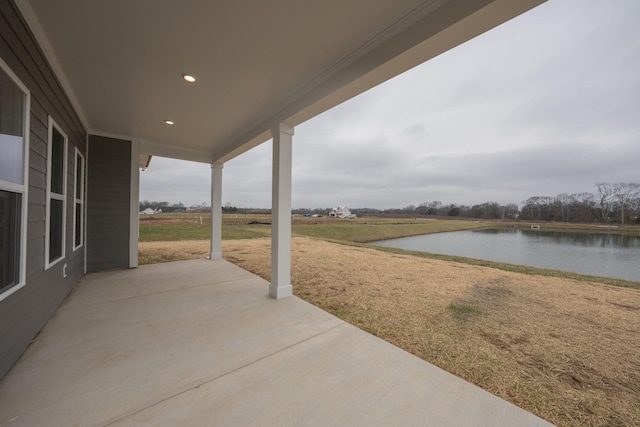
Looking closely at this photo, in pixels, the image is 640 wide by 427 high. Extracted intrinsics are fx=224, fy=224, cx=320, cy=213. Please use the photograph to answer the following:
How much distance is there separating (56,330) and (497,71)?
8.52 metres

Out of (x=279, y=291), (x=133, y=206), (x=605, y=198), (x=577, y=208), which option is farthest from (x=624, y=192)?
(x=133, y=206)

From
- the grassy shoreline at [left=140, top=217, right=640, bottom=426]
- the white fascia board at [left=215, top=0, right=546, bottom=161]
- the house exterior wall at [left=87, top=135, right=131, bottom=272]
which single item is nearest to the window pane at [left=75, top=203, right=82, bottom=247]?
the house exterior wall at [left=87, top=135, right=131, bottom=272]

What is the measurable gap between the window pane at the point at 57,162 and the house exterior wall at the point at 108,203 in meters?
1.65

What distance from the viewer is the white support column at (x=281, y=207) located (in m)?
3.06

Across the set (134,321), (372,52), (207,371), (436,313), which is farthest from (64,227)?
(436,313)

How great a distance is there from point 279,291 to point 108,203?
12.7ft

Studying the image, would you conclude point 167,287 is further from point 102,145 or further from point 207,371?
point 102,145

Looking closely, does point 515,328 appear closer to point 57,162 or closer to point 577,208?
point 57,162

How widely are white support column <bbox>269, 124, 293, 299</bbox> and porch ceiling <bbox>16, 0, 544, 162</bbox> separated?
1.01 feet

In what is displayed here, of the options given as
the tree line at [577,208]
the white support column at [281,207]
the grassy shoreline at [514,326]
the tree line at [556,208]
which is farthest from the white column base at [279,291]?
the tree line at [577,208]

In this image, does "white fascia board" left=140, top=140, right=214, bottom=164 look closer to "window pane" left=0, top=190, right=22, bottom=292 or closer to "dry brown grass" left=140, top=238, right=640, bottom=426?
"dry brown grass" left=140, top=238, right=640, bottom=426

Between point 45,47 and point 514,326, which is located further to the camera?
point 514,326

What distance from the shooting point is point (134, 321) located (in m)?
2.37

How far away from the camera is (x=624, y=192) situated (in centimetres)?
2947
